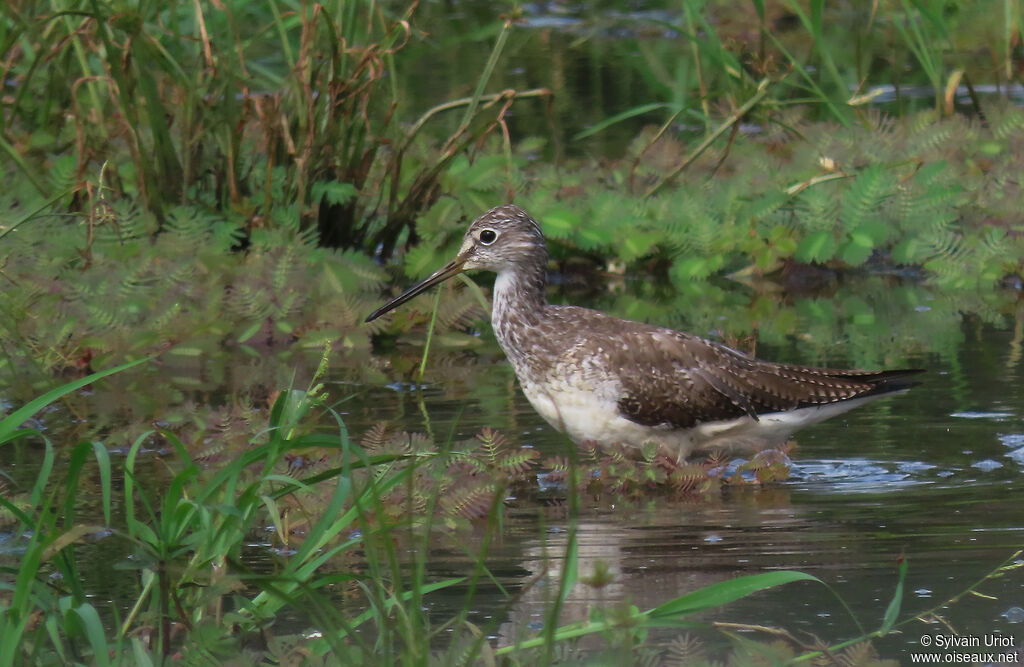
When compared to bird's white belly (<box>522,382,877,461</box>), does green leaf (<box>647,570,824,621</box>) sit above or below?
above

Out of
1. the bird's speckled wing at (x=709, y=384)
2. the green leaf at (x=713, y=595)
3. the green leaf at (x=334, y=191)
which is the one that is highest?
the green leaf at (x=713, y=595)

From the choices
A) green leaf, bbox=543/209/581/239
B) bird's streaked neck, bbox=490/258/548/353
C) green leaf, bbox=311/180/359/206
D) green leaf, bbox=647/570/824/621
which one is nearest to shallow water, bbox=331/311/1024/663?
green leaf, bbox=647/570/824/621

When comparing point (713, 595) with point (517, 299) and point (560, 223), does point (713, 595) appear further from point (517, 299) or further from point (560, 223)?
point (560, 223)

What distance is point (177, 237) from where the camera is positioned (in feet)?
29.5

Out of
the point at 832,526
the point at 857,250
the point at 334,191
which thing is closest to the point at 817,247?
the point at 857,250

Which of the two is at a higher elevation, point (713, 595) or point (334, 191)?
point (713, 595)

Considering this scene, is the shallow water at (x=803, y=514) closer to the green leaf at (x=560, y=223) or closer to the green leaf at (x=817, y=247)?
the green leaf at (x=817, y=247)

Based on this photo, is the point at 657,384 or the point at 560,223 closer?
the point at 657,384

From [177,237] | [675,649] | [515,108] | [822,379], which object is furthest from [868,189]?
[675,649]

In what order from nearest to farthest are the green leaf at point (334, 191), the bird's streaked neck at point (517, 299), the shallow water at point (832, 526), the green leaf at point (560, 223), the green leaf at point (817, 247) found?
the shallow water at point (832, 526) → the bird's streaked neck at point (517, 299) → the green leaf at point (334, 191) → the green leaf at point (817, 247) → the green leaf at point (560, 223)

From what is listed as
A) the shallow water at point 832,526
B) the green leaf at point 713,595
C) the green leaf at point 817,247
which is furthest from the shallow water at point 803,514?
the green leaf at point 817,247

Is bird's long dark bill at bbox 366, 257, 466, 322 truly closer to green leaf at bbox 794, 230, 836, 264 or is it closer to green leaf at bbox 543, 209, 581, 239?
green leaf at bbox 543, 209, 581, 239

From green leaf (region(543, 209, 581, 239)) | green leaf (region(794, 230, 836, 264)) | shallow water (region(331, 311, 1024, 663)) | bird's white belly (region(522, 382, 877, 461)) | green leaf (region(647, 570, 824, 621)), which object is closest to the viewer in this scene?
green leaf (region(647, 570, 824, 621))

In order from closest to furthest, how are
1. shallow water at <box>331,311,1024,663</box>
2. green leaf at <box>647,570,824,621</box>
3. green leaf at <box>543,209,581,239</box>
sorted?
green leaf at <box>647,570,824,621</box>, shallow water at <box>331,311,1024,663</box>, green leaf at <box>543,209,581,239</box>
